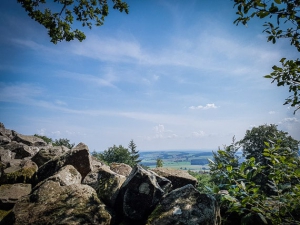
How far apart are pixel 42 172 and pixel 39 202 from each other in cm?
419

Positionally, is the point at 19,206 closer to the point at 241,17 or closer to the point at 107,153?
the point at 241,17

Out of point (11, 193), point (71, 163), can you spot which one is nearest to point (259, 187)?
point (71, 163)

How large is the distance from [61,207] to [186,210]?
14.1 ft

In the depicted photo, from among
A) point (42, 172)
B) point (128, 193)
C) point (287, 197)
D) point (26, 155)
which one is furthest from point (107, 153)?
point (287, 197)

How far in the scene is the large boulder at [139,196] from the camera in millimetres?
6523

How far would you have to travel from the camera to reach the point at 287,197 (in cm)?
320

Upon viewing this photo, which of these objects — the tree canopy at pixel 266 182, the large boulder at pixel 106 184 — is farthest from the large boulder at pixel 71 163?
the tree canopy at pixel 266 182

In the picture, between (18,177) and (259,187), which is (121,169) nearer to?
(18,177)

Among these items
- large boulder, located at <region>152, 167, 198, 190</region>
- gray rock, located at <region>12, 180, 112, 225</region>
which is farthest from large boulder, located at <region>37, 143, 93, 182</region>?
large boulder, located at <region>152, 167, 198, 190</region>

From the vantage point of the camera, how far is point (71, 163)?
10344mm

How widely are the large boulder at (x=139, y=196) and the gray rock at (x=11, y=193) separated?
5835mm

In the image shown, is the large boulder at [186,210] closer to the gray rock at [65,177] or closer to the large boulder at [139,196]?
the large boulder at [139,196]

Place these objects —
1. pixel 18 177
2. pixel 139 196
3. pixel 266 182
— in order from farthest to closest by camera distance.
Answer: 1. pixel 18 177
2. pixel 139 196
3. pixel 266 182

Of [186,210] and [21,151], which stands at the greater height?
[21,151]
